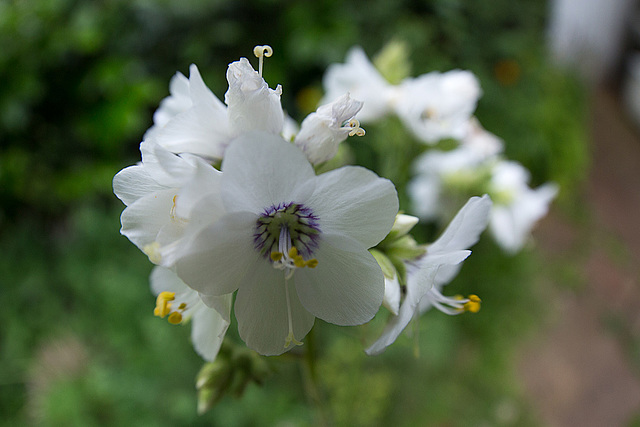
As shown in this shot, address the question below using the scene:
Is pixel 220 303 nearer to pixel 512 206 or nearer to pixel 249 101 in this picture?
pixel 249 101

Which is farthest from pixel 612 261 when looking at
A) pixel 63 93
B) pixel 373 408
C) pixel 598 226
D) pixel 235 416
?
pixel 63 93

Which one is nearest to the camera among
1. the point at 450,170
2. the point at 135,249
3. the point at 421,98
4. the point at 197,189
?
the point at 197,189

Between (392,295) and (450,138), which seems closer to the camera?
(392,295)

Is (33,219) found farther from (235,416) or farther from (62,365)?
(235,416)

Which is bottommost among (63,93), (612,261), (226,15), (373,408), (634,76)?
(612,261)

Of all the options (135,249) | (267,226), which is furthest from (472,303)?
(135,249)

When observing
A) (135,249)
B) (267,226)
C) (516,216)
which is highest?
(267,226)
